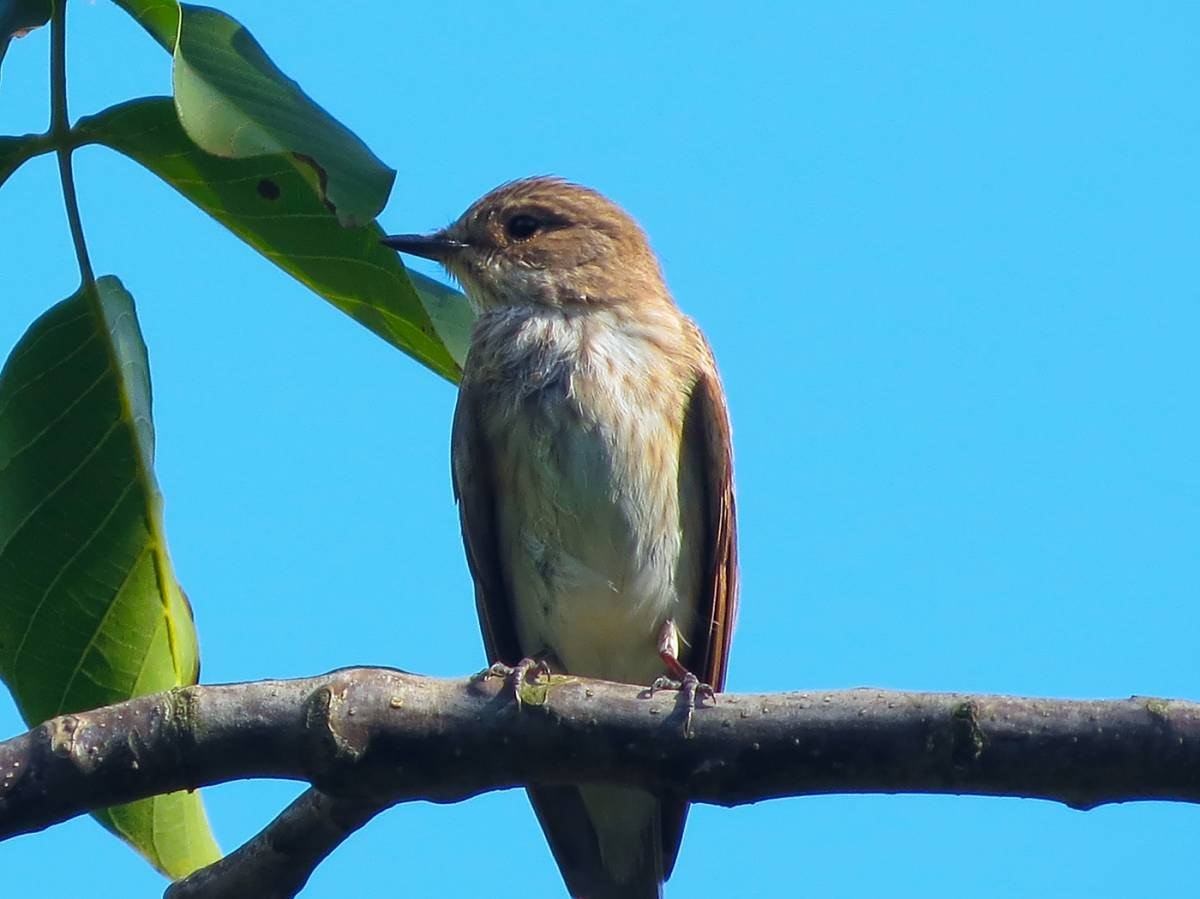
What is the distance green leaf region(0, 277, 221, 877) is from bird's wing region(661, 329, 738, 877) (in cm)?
310

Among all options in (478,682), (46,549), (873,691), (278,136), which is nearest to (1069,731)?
(873,691)

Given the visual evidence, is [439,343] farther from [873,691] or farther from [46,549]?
[873,691]

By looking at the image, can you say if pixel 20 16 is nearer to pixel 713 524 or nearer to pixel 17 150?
pixel 17 150

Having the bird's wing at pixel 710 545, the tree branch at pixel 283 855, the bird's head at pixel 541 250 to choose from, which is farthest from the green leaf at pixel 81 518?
the bird's head at pixel 541 250

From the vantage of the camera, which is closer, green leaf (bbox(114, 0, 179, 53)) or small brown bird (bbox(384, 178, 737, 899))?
green leaf (bbox(114, 0, 179, 53))

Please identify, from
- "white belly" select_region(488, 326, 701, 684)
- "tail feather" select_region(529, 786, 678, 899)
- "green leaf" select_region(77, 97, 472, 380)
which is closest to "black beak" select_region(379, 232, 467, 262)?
"white belly" select_region(488, 326, 701, 684)

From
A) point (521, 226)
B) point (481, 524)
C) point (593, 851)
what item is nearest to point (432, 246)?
point (521, 226)

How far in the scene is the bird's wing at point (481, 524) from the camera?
254 inches

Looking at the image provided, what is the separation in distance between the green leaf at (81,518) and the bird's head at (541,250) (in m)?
3.58

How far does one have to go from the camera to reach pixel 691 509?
254 inches

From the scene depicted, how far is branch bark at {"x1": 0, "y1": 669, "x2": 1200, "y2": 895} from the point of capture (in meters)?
3.38

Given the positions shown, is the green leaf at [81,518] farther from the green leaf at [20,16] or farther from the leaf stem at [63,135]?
the green leaf at [20,16]

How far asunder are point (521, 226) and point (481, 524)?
160cm

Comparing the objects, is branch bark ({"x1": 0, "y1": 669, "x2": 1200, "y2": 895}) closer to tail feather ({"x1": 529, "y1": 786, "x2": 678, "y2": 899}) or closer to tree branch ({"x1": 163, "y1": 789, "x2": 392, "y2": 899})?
tree branch ({"x1": 163, "y1": 789, "x2": 392, "y2": 899})
